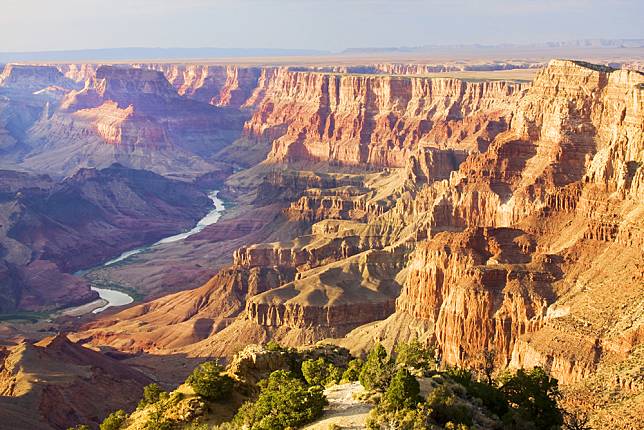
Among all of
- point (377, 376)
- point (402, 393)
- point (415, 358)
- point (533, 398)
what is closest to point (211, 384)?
point (377, 376)

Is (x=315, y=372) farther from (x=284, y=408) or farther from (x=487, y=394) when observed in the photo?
(x=284, y=408)

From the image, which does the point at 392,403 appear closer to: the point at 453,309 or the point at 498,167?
the point at 453,309

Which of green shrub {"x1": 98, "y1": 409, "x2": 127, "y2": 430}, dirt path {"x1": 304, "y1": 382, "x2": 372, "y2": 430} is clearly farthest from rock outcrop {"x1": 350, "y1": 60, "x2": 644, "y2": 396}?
green shrub {"x1": 98, "y1": 409, "x2": 127, "y2": 430}

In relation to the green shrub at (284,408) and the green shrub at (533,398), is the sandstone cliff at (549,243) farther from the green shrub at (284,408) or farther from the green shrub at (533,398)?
the green shrub at (284,408)

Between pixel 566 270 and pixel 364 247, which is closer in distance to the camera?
pixel 566 270

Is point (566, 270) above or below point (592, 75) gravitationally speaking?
below

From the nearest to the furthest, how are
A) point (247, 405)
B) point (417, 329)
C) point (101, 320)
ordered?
1. point (247, 405)
2. point (417, 329)
3. point (101, 320)

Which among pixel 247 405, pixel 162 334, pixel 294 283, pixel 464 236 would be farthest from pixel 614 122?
pixel 247 405

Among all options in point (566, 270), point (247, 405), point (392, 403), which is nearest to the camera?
point (392, 403)
